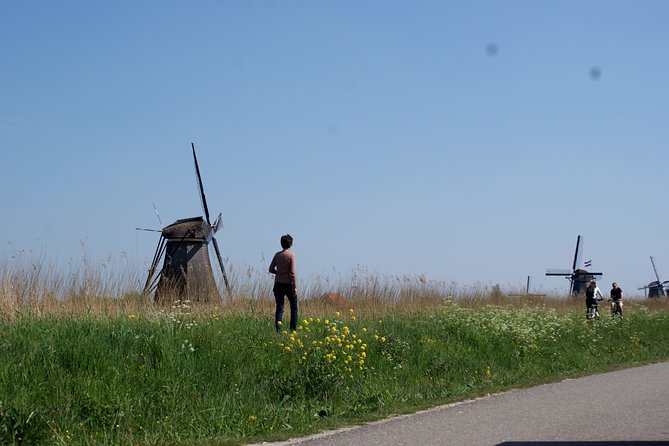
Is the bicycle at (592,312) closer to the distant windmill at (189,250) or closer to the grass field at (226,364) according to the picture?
the grass field at (226,364)

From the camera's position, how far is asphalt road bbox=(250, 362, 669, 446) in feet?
26.5

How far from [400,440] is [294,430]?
1319 mm

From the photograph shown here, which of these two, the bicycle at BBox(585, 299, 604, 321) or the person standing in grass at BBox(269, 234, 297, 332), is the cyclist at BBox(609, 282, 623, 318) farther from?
the person standing in grass at BBox(269, 234, 297, 332)

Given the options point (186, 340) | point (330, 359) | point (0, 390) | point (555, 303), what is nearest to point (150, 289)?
point (186, 340)

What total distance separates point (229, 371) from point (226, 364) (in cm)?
25

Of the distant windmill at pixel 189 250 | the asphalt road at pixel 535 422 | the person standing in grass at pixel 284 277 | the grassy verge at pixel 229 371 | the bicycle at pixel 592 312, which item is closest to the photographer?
the asphalt road at pixel 535 422

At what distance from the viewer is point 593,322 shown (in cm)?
2312

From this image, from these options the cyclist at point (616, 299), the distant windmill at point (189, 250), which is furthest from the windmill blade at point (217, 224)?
the cyclist at point (616, 299)

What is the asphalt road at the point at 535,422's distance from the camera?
26.5 ft

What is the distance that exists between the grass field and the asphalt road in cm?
56

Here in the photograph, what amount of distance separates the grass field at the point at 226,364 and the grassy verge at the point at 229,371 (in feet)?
0.08

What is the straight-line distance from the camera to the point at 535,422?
9.20 metres

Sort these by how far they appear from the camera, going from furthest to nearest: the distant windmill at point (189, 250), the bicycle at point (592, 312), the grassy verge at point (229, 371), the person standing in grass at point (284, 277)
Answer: the distant windmill at point (189, 250) → the bicycle at point (592, 312) → the person standing in grass at point (284, 277) → the grassy verge at point (229, 371)

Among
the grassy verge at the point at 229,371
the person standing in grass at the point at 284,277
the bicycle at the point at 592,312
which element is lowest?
the grassy verge at the point at 229,371
